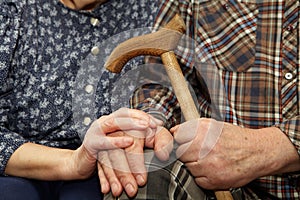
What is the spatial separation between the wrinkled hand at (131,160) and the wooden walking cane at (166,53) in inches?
3.6

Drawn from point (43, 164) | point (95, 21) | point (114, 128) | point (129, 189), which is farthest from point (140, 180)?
point (95, 21)

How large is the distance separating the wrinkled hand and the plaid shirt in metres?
0.15

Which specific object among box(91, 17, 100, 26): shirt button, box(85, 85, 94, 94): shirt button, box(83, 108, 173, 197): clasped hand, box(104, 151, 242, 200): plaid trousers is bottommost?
box(104, 151, 242, 200): plaid trousers

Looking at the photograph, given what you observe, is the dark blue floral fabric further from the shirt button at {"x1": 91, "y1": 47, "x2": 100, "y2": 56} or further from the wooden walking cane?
the wooden walking cane

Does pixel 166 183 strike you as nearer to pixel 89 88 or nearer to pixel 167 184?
pixel 167 184

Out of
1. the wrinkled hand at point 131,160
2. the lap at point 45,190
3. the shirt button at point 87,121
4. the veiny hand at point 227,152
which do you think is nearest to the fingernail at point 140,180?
the wrinkled hand at point 131,160

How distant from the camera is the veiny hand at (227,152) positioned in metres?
1.30

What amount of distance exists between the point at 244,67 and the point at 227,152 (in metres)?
0.28

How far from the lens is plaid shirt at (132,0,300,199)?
1409 millimetres

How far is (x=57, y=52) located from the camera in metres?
1.60

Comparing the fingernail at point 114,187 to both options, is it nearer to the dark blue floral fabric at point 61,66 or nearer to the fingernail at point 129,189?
the fingernail at point 129,189

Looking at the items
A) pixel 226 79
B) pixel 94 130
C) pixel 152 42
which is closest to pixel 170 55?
pixel 152 42

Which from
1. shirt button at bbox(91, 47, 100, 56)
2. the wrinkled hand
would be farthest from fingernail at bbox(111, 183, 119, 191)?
shirt button at bbox(91, 47, 100, 56)

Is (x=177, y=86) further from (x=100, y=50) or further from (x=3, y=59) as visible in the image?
(x=3, y=59)
